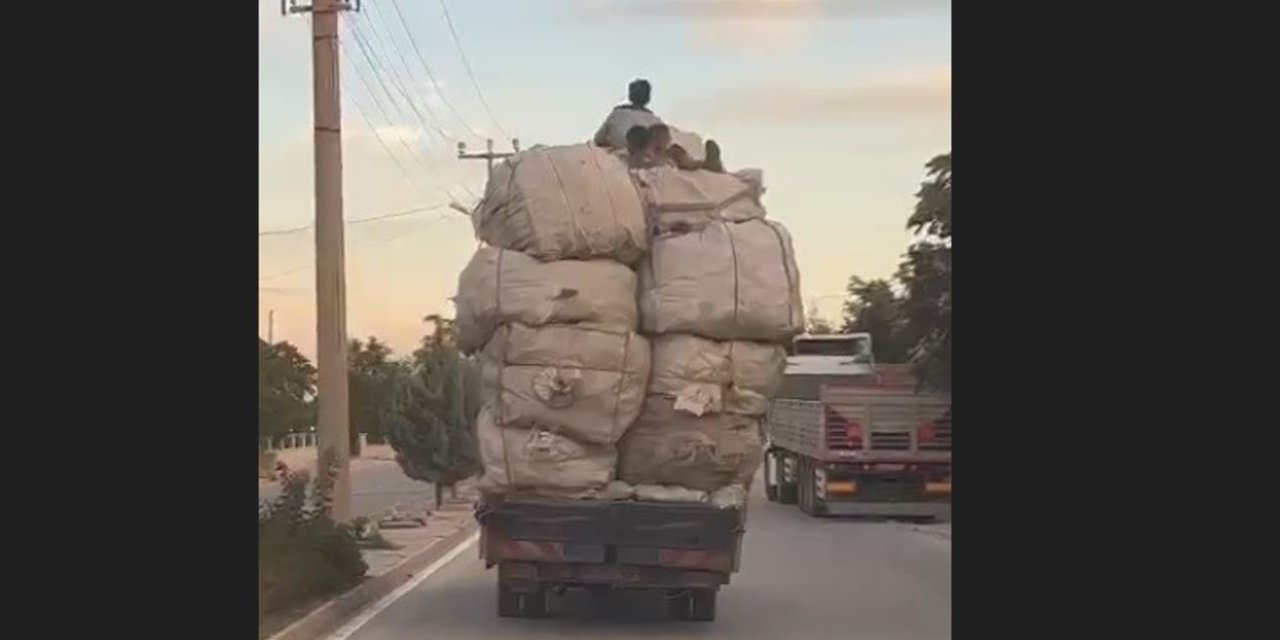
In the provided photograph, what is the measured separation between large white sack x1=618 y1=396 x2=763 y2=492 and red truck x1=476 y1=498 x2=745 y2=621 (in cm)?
13

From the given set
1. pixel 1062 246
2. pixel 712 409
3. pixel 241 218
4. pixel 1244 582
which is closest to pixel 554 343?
pixel 712 409

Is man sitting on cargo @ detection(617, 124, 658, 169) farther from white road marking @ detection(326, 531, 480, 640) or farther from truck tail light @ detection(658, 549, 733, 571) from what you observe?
white road marking @ detection(326, 531, 480, 640)

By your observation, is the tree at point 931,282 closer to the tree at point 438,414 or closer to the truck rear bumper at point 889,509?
the truck rear bumper at point 889,509

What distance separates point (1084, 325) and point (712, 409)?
253cm

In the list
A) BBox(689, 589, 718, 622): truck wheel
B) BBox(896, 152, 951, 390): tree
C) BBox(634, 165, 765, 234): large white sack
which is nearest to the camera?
BBox(896, 152, 951, 390): tree

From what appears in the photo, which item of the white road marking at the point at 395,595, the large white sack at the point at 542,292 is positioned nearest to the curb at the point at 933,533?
the large white sack at the point at 542,292

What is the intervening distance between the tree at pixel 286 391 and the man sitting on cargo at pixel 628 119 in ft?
5.46

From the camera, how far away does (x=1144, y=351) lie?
571 cm

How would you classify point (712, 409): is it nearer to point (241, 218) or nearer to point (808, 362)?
point (808, 362)

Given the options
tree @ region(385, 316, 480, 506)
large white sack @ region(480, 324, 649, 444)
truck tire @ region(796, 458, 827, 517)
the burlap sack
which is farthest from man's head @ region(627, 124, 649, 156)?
truck tire @ region(796, 458, 827, 517)

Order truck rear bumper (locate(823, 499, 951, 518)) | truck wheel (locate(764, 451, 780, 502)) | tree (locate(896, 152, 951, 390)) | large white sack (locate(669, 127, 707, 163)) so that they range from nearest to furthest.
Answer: tree (locate(896, 152, 951, 390)) → truck rear bumper (locate(823, 499, 951, 518)) → large white sack (locate(669, 127, 707, 163)) → truck wheel (locate(764, 451, 780, 502))

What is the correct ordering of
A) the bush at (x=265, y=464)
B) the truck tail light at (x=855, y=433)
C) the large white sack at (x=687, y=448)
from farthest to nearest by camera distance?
1. the truck tail light at (x=855, y=433)
2. the large white sack at (x=687, y=448)
3. the bush at (x=265, y=464)

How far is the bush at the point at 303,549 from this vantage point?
25.2 feet

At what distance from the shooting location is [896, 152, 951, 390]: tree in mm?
6438
